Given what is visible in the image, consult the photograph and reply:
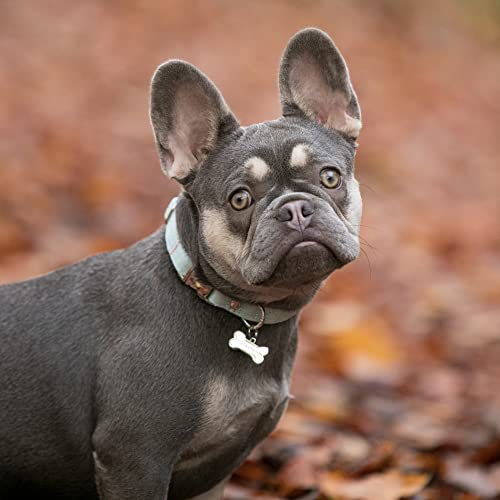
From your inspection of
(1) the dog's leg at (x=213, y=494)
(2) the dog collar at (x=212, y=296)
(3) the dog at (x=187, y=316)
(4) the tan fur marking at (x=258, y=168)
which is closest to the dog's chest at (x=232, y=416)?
(3) the dog at (x=187, y=316)

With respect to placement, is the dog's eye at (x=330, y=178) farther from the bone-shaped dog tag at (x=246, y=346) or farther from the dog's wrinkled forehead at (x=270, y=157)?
the bone-shaped dog tag at (x=246, y=346)

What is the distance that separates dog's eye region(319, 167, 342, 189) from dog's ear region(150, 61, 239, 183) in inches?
17.7

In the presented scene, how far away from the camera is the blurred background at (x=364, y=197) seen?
5.74m

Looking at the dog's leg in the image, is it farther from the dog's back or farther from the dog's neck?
the dog's neck

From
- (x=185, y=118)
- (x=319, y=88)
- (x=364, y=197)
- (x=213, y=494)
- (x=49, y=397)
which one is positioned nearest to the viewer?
(x=49, y=397)

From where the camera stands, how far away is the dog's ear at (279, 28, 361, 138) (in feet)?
14.4

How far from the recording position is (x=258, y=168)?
4.00m

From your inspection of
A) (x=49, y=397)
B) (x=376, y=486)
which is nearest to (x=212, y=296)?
(x=49, y=397)

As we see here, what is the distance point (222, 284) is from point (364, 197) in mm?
8282

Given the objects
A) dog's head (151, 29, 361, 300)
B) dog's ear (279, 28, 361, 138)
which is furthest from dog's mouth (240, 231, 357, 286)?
dog's ear (279, 28, 361, 138)

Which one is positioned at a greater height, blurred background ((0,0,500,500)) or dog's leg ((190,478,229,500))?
blurred background ((0,0,500,500))

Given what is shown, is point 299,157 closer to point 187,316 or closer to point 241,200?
point 241,200

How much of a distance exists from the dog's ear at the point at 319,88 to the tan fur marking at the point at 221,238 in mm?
672

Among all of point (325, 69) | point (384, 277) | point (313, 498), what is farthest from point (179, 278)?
point (384, 277)
